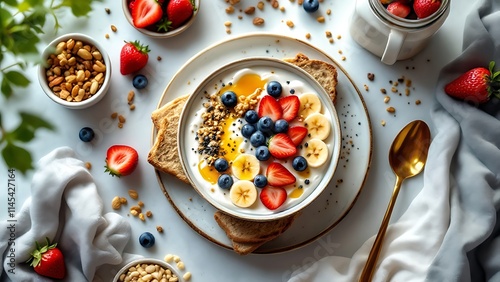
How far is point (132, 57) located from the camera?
217 centimetres

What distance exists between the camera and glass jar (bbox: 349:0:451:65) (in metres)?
1.95

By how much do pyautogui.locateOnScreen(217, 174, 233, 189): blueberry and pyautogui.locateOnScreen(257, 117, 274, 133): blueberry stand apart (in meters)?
0.20

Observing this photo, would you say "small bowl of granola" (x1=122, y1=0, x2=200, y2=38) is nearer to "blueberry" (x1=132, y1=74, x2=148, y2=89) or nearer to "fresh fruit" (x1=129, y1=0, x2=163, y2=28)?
"fresh fruit" (x1=129, y1=0, x2=163, y2=28)

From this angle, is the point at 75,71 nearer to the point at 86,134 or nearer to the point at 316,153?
the point at 86,134

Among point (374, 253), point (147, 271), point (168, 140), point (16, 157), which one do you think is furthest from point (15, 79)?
point (374, 253)

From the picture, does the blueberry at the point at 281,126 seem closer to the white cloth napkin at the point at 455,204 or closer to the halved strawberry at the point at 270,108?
the halved strawberry at the point at 270,108

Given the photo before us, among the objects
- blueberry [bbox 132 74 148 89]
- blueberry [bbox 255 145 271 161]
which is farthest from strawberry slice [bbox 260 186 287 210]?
blueberry [bbox 132 74 148 89]

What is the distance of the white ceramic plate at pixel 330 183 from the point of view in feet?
7.04

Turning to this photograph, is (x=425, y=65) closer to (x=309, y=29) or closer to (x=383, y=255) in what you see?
(x=309, y=29)

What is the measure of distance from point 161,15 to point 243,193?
0.71m

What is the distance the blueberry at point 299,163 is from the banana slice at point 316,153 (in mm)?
35

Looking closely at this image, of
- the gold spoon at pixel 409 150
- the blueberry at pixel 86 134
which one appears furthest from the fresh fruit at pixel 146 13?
the gold spoon at pixel 409 150

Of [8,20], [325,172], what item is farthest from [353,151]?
[8,20]

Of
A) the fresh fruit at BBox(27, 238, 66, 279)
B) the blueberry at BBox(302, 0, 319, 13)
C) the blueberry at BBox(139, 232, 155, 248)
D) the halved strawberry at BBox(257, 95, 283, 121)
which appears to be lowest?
the fresh fruit at BBox(27, 238, 66, 279)
